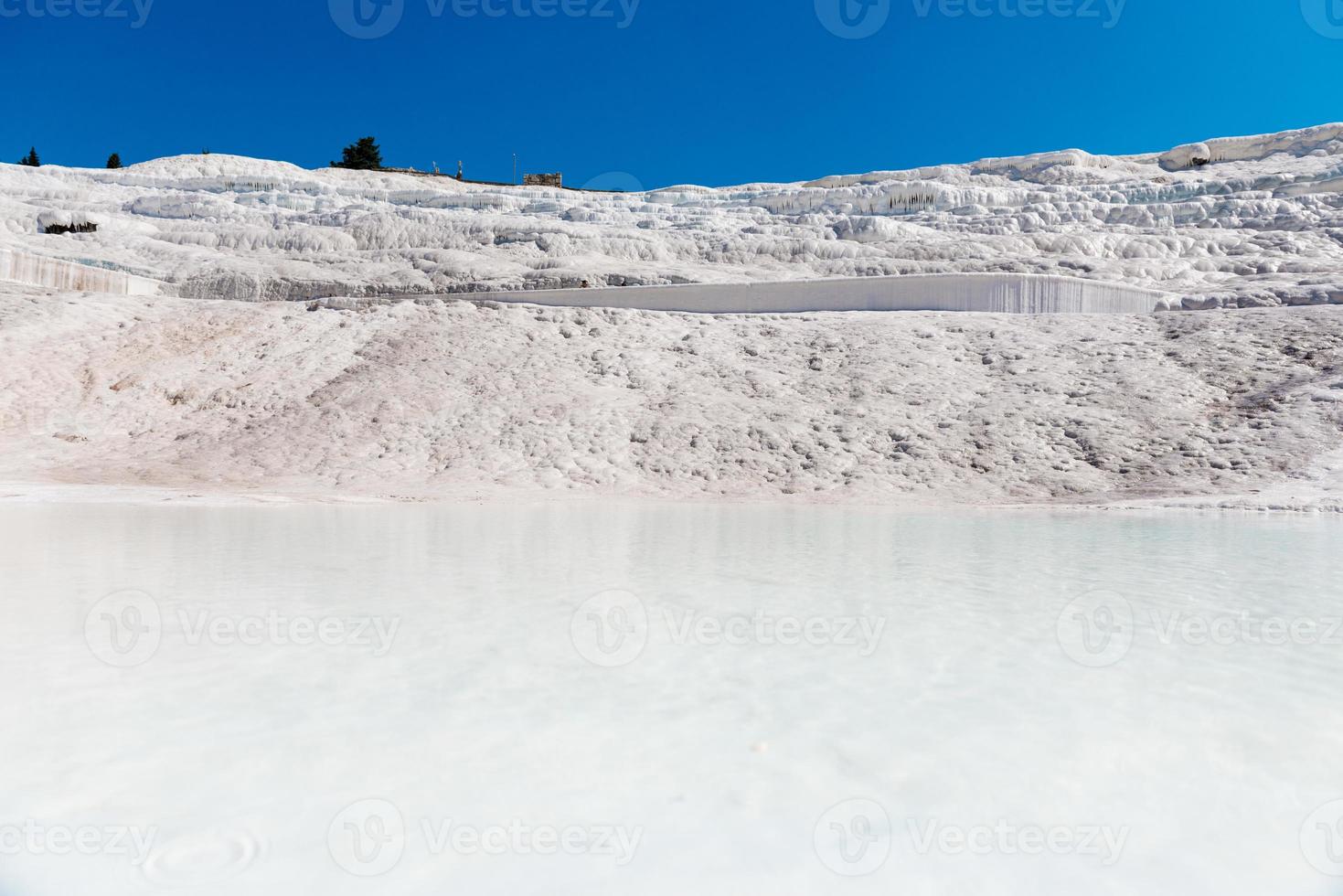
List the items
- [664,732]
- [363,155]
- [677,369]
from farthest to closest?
[363,155], [677,369], [664,732]

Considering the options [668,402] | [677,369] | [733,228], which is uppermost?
[733,228]

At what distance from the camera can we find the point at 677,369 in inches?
778

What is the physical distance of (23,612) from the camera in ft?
16.4

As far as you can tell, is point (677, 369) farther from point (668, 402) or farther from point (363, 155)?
point (363, 155)

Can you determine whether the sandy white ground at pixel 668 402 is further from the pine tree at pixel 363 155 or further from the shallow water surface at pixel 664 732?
the pine tree at pixel 363 155

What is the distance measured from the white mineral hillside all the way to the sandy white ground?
0.23 feet

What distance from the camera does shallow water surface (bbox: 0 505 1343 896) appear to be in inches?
93.8

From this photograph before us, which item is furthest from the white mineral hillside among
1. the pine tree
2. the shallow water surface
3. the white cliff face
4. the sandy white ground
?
the pine tree

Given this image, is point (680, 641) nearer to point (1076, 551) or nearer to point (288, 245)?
point (1076, 551)

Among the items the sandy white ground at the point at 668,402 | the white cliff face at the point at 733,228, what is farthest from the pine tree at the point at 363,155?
the sandy white ground at the point at 668,402

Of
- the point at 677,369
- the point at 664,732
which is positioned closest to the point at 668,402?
the point at 677,369

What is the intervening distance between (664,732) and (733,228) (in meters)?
35.0

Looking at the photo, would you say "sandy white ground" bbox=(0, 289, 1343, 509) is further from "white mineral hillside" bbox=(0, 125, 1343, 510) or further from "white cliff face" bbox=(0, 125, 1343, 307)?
"white cliff face" bbox=(0, 125, 1343, 307)

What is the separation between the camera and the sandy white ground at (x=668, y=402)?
15.5 meters
